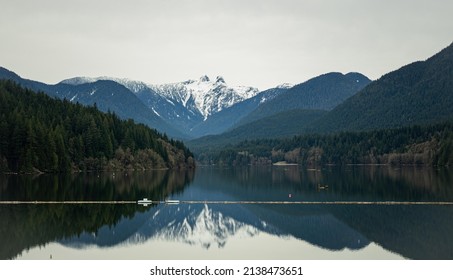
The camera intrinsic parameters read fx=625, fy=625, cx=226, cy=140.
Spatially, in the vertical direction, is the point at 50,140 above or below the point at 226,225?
above

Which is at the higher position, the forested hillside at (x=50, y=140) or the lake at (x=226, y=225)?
the forested hillside at (x=50, y=140)

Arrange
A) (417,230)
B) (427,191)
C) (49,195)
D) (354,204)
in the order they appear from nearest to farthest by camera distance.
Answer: (417,230) → (354,204) → (49,195) → (427,191)

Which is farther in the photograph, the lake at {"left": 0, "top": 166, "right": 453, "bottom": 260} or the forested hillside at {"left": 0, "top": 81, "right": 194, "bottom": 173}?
the forested hillside at {"left": 0, "top": 81, "right": 194, "bottom": 173}

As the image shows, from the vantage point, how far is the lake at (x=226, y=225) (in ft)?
173

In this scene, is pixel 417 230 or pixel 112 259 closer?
pixel 112 259

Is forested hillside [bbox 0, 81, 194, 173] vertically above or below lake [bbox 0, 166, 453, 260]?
above

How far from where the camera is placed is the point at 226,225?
70750mm

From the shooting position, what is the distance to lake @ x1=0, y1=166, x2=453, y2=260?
5288cm

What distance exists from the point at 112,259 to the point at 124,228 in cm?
1571

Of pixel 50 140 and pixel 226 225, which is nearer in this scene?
pixel 226 225

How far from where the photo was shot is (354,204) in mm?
87500

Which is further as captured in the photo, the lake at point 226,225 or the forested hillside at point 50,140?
the forested hillside at point 50,140
